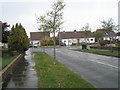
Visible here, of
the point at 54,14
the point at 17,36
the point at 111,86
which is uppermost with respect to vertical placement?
the point at 54,14

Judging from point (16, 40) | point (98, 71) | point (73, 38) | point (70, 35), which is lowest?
point (98, 71)

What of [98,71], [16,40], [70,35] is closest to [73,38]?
[70,35]

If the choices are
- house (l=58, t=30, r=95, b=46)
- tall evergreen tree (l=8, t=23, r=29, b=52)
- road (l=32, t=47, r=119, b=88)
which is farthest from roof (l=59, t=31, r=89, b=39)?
road (l=32, t=47, r=119, b=88)

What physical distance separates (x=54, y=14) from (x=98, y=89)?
10.2 metres

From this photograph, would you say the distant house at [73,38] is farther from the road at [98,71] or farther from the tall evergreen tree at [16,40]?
the road at [98,71]

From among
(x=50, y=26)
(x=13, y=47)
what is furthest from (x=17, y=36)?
(x=50, y=26)

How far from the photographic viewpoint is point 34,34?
89750mm

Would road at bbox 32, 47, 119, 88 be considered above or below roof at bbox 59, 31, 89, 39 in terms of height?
below

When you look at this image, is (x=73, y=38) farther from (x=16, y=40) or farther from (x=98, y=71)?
(x=98, y=71)

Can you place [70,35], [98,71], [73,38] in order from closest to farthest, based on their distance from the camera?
[98,71] → [73,38] → [70,35]

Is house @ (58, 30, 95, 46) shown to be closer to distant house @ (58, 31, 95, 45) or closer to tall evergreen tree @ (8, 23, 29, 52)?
distant house @ (58, 31, 95, 45)

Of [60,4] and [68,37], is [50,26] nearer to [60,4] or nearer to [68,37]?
[60,4]

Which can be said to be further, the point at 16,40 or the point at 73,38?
the point at 73,38

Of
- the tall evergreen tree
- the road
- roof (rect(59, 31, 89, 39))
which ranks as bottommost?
the road
